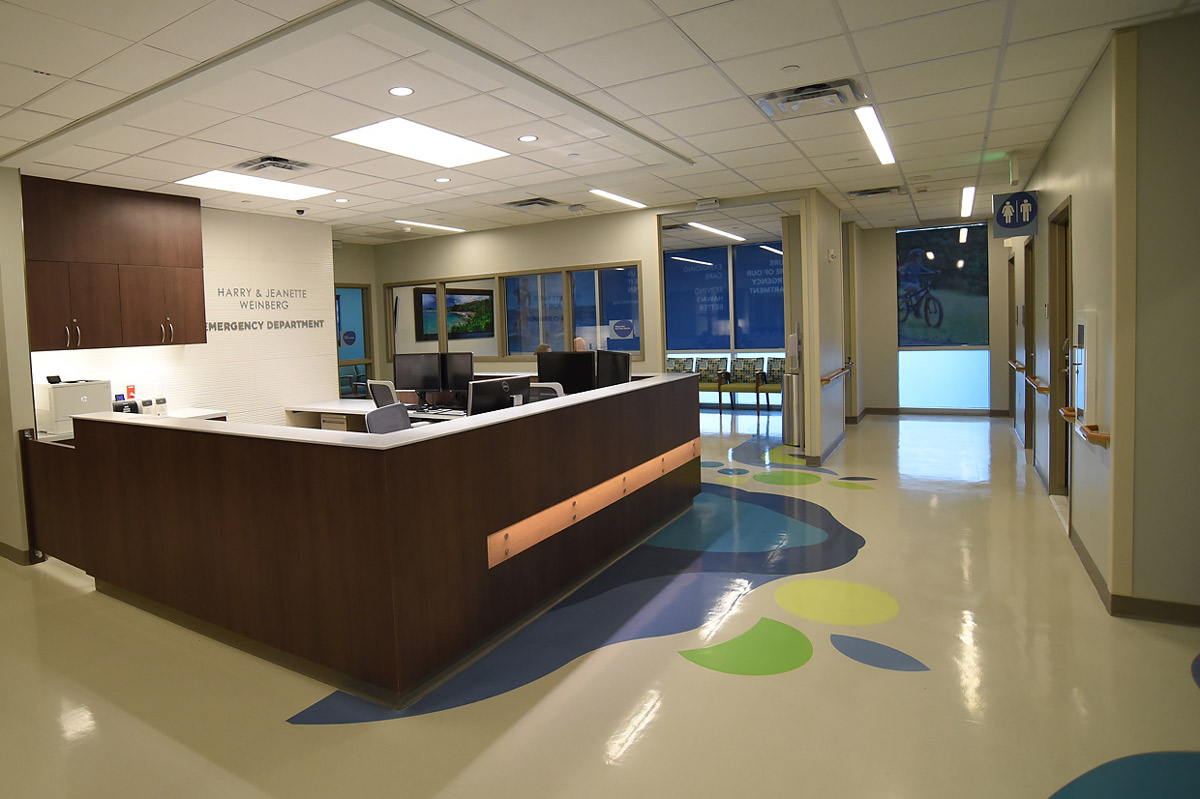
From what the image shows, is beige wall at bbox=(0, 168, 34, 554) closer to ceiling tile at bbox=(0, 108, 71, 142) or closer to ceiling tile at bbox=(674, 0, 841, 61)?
ceiling tile at bbox=(0, 108, 71, 142)

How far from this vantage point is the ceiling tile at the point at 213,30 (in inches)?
124

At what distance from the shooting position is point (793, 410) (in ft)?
29.6

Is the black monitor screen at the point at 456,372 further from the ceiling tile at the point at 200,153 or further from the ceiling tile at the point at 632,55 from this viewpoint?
the ceiling tile at the point at 632,55

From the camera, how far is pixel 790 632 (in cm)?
377

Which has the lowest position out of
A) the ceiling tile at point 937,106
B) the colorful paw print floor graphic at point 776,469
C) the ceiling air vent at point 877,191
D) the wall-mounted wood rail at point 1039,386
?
the colorful paw print floor graphic at point 776,469

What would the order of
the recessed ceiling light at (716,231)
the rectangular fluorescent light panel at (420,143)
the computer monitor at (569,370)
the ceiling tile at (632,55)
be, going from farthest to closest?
the recessed ceiling light at (716,231) < the computer monitor at (569,370) < the rectangular fluorescent light panel at (420,143) < the ceiling tile at (632,55)

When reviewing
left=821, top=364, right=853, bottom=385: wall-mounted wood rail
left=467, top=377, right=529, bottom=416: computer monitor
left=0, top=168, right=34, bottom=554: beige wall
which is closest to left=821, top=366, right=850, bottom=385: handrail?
left=821, top=364, right=853, bottom=385: wall-mounted wood rail

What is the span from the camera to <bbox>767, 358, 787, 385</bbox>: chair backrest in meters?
12.6

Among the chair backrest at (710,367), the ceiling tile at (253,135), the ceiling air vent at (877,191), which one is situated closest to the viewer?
the ceiling tile at (253,135)

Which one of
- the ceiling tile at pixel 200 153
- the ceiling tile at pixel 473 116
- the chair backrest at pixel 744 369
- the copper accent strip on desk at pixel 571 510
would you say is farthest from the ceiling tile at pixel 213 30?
the chair backrest at pixel 744 369

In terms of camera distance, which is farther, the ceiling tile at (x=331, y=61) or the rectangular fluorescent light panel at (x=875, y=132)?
the rectangular fluorescent light panel at (x=875, y=132)

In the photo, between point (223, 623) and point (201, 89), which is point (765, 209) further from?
point (223, 623)

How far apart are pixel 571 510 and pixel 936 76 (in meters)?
3.47

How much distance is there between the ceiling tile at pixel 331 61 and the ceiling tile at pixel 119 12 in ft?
1.87
